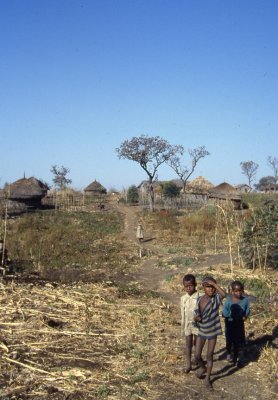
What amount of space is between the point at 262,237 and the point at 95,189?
38.9 meters

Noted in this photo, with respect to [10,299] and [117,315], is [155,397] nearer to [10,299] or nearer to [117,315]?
[117,315]

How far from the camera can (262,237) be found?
519 inches

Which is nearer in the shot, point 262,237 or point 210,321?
point 210,321

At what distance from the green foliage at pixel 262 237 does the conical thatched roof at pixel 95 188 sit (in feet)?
125

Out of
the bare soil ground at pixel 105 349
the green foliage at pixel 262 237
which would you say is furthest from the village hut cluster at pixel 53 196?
the bare soil ground at pixel 105 349

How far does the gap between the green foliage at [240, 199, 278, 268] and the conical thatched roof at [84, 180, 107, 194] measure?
1498 inches

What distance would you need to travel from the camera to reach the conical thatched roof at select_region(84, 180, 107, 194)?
5091 centimetres

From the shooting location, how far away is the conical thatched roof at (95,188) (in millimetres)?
50906

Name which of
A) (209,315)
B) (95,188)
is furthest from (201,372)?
(95,188)

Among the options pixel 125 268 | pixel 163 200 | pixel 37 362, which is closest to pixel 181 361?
pixel 37 362

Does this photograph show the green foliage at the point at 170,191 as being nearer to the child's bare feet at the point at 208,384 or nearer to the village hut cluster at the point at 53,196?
the village hut cluster at the point at 53,196

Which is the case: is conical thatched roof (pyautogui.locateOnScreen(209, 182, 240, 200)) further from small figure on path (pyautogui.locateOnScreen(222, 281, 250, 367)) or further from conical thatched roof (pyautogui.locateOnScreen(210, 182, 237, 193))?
small figure on path (pyautogui.locateOnScreen(222, 281, 250, 367))

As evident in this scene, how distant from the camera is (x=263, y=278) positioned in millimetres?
11156

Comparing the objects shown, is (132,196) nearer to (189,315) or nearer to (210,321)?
(189,315)
